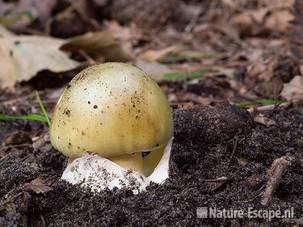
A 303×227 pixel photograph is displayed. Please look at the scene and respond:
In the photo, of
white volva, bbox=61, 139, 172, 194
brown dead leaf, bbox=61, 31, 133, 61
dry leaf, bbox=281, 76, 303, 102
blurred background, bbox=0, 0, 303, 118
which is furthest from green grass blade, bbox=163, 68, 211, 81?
white volva, bbox=61, 139, 172, 194

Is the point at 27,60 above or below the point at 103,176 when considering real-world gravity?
below

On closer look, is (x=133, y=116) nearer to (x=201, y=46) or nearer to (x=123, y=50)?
(x=123, y=50)

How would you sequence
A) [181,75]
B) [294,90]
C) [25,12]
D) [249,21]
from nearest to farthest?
[294,90] < [181,75] < [25,12] < [249,21]

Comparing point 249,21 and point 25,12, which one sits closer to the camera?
point 25,12

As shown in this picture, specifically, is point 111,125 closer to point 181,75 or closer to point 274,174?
point 274,174

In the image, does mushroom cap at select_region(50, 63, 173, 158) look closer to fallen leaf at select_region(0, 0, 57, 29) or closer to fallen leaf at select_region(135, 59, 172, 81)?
fallen leaf at select_region(135, 59, 172, 81)

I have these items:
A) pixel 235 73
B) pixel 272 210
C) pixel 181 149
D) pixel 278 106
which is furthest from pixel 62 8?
pixel 272 210

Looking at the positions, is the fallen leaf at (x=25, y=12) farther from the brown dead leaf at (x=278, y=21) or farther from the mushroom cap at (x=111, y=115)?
the mushroom cap at (x=111, y=115)

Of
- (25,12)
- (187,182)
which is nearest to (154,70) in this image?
(187,182)

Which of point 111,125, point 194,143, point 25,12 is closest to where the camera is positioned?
point 111,125
